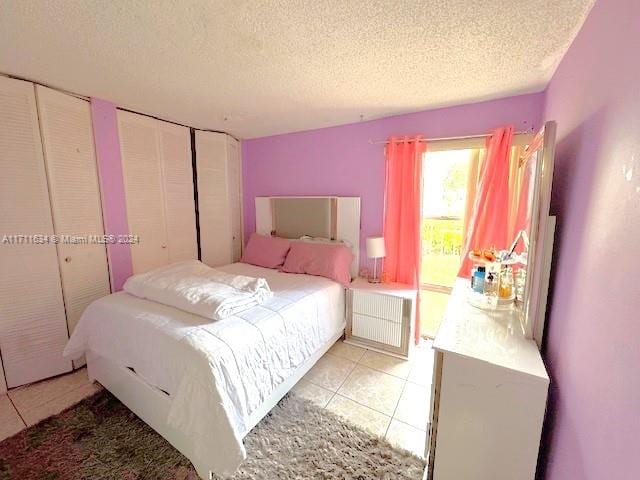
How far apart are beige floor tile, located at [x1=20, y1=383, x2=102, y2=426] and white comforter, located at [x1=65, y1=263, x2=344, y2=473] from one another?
0.87 ft

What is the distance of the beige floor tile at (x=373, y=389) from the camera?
6.07ft

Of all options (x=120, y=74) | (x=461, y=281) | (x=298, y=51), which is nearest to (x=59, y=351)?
(x=120, y=74)

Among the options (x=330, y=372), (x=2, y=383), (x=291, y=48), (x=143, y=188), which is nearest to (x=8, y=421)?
(x=2, y=383)

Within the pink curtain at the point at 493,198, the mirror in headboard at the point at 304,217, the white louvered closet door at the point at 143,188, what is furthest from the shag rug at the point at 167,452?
the mirror in headboard at the point at 304,217

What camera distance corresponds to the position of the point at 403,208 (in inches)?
97.7

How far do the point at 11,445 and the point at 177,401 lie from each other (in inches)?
45.0

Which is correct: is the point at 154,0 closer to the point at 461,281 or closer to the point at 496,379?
the point at 496,379

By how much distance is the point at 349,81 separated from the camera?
5.95ft

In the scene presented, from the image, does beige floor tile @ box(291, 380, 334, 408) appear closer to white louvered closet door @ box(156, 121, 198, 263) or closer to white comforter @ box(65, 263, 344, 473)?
white comforter @ box(65, 263, 344, 473)

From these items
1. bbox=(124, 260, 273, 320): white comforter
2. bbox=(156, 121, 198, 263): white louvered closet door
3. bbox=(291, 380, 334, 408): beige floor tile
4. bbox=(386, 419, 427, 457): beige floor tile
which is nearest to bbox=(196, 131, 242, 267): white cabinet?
bbox=(156, 121, 198, 263): white louvered closet door

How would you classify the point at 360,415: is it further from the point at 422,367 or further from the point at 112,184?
the point at 112,184

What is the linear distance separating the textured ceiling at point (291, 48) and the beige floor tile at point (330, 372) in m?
2.23

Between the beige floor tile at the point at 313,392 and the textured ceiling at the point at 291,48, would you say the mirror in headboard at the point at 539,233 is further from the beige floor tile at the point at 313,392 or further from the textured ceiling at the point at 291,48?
the beige floor tile at the point at 313,392

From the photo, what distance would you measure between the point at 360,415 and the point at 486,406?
3.06ft
